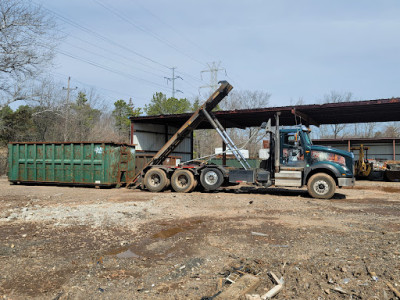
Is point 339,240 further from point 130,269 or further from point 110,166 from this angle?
point 110,166

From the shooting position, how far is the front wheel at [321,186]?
11.8 m

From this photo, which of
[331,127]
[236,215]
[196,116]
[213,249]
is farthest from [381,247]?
[331,127]

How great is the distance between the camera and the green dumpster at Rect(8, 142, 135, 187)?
1511 centimetres

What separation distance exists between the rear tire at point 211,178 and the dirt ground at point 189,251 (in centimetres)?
384

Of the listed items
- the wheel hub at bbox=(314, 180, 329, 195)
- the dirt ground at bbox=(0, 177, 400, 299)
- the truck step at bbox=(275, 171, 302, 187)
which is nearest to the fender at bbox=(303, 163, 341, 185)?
the truck step at bbox=(275, 171, 302, 187)

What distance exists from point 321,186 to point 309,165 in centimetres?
88

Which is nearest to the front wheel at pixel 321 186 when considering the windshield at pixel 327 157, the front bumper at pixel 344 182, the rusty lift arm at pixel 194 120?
the front bumper at pixel 344 182

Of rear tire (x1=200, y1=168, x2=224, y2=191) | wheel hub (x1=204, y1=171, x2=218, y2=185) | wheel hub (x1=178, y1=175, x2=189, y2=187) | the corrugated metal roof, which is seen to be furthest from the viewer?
the corrugated metal roof

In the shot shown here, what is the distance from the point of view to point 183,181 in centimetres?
1393

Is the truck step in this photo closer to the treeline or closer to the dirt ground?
the dirt ground

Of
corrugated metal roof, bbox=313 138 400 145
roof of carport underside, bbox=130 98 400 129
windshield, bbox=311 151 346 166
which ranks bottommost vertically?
windshield, bbox=311 151 346 166

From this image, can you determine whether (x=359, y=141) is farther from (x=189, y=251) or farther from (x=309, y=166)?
(x=189, y=251)

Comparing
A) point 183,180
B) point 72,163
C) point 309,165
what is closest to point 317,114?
point 309,165

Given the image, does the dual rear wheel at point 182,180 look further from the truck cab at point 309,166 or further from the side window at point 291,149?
the side window at point 291,149
